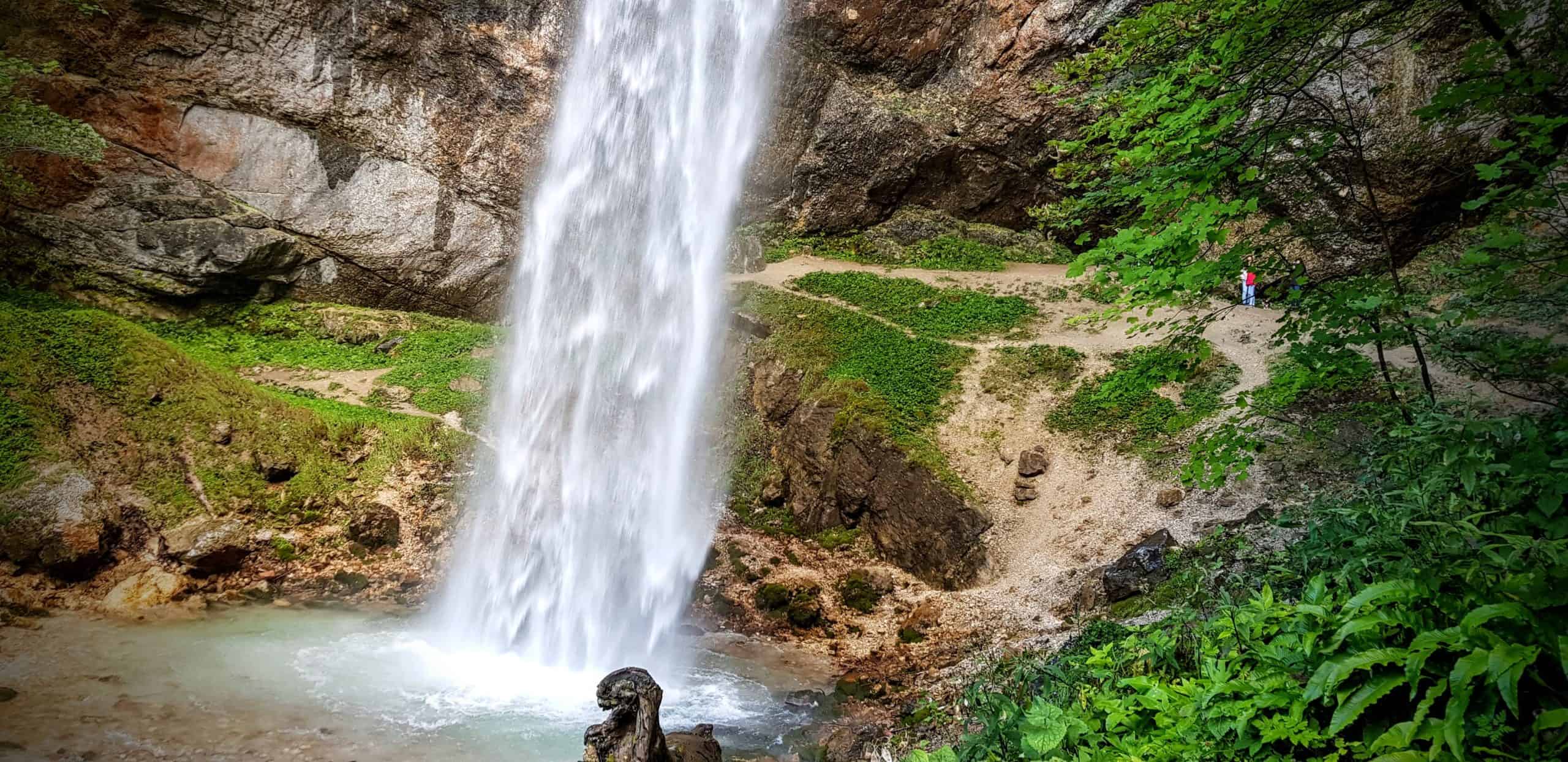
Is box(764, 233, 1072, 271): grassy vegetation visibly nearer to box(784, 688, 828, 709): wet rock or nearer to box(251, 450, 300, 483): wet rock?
box(251, 450, 300, 483): wet rock

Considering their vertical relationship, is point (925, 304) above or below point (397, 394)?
above

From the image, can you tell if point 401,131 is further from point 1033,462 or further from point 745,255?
point 1033,462

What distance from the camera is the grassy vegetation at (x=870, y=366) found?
13766 millimetres

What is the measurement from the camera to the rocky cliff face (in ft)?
56.7

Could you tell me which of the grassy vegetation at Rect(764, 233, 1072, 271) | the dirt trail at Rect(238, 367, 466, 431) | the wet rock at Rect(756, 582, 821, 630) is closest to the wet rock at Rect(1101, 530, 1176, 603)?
the wet rock at Rect(756, 582, 821, 630)

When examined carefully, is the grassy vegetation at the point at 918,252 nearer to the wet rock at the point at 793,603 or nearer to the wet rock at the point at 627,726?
the wet rock at the point at 793,603

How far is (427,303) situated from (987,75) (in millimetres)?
16913

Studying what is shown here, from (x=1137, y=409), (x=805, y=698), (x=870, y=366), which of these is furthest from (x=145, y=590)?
(x=1137, y=409)

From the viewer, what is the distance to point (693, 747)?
21.4 ft

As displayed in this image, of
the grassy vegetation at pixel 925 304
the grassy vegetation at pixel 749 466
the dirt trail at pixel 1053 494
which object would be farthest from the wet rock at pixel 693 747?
the grassy vegetation at pixel 925 304

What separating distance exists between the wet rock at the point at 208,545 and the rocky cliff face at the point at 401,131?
30.9 feet

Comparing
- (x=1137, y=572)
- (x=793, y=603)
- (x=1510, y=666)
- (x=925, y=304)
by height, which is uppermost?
(x=925, y=304)

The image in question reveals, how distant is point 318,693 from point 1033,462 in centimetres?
1036

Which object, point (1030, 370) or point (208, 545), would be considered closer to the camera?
point (208, 545)
